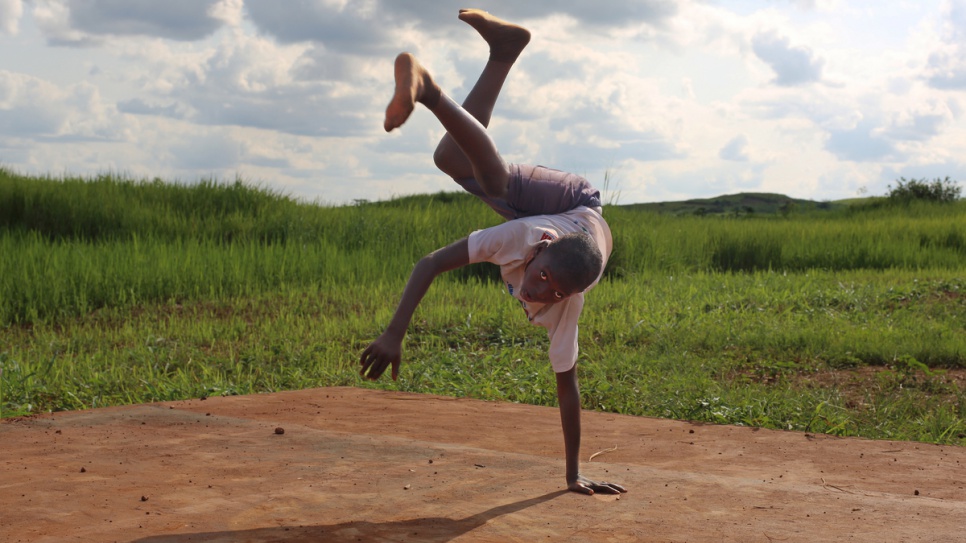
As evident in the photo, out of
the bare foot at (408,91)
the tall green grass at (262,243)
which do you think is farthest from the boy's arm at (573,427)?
the tall green grass at (262,243)

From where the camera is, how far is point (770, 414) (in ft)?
22.0

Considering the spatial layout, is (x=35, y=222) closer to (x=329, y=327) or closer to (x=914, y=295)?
(x=329, y=327)

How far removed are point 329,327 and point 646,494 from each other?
222 inches

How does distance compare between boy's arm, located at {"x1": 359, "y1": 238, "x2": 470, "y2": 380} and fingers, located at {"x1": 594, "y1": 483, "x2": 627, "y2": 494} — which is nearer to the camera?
boy's arm, located at {"x1": 359, "y1": 238, "x2": 470, "y2": 380}

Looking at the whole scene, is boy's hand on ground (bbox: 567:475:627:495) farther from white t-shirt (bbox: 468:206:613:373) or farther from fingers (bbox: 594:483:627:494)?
white t-shirt (bbox: 468:206:613:373)

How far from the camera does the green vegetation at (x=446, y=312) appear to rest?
736cm

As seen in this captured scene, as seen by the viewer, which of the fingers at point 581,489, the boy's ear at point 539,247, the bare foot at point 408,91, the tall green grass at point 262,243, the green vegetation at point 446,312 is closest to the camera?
the bare foot at point 408,91

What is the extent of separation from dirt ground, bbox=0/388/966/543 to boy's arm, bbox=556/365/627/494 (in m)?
0.08

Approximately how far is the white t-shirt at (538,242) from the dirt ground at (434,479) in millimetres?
735

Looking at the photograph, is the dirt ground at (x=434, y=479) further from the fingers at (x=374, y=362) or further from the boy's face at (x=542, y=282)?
the boy's face at (x=542, y=282)

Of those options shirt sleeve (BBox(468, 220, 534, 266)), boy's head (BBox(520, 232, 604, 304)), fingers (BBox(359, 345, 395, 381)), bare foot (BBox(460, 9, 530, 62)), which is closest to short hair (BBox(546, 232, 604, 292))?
boy's head (BBox(520, 232, 604, 304))

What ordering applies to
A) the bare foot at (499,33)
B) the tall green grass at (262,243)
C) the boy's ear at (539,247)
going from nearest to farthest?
the boy's ear at (539,247)
the bare foot at (499,33)
the tall green grass at (262,243)

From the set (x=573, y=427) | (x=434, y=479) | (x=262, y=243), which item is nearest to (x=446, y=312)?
(x=262, y=243)

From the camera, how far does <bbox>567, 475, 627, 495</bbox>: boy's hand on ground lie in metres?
4.22
